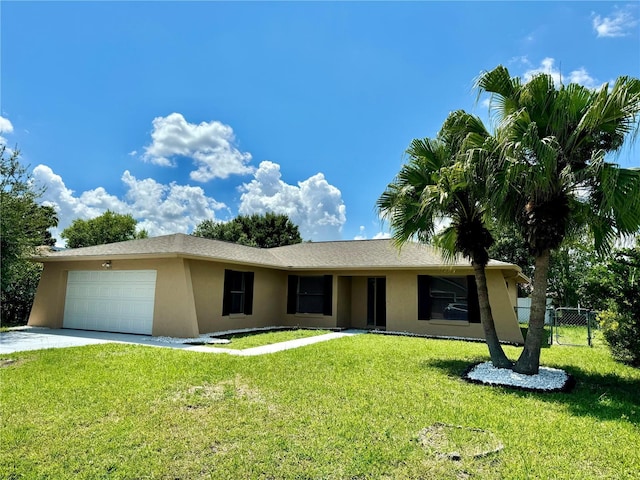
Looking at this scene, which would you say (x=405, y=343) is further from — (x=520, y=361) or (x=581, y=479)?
(x=581, y=479)

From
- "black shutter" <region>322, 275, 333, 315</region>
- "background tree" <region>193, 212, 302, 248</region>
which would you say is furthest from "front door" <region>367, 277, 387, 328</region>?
"background tree" <region>193, 212, 302, 248</region>

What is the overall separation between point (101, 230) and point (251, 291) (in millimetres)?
28771

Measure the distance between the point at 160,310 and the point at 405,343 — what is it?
26.9 feet

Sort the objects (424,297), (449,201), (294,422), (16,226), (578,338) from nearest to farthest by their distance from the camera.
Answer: (294,422) → (449,201) → (16,226) → (424,297) → (578,338)

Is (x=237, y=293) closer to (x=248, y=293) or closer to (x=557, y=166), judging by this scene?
(x=248, y=293)

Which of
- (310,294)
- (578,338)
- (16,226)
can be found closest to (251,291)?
(310,294)

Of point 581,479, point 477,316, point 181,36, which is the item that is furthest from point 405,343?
point 181,36

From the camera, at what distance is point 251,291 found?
Answer: 1576 centimetres

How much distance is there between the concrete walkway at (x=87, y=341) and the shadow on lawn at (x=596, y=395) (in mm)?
4408

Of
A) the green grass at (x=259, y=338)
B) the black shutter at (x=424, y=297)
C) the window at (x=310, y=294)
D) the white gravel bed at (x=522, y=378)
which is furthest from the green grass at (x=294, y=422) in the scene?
the window at (x=310, y=294)

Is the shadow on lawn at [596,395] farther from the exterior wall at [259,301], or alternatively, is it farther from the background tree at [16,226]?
the background tree at [16,226]

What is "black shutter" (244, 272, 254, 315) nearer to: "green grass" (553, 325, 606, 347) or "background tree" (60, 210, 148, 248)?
"green grass" (553, 325, 606, 347)

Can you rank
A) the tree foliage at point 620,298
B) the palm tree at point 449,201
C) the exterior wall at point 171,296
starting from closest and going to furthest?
the palm tree at point 449,201, the tree foliage at point 620,298, the exterior wall at point 171,296

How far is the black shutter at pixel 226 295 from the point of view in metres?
14.4
